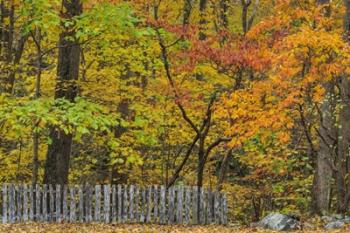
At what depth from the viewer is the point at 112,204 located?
14.3 m

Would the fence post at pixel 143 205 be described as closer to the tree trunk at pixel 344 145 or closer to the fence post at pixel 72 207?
the fence post at pixel 72 207

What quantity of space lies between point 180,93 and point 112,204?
15.0 feet

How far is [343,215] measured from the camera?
14586mm

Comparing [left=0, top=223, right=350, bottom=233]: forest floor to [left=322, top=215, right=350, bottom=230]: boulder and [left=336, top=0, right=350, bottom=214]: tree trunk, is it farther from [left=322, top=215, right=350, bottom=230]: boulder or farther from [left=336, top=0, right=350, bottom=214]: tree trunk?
[left=336, top=0, right=350, bottom=214]: tree trunk

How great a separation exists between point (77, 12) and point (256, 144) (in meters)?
9.12

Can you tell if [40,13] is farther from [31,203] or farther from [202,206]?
[202,206]

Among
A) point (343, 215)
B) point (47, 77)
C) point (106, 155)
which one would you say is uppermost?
point (47, 77)

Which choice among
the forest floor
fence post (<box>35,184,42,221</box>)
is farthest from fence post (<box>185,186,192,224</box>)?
fence post (<box>35,184,42,221</box>)

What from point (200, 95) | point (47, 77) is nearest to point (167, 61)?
point (200, 95)

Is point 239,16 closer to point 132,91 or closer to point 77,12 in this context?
point 132,91

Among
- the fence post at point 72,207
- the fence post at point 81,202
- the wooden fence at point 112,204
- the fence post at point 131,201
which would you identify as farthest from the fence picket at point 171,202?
the fence post at point 72,207

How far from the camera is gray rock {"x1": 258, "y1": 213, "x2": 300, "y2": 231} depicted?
13570mm

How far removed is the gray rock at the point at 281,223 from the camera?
1357 cm

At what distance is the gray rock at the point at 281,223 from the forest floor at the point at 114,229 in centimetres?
46
